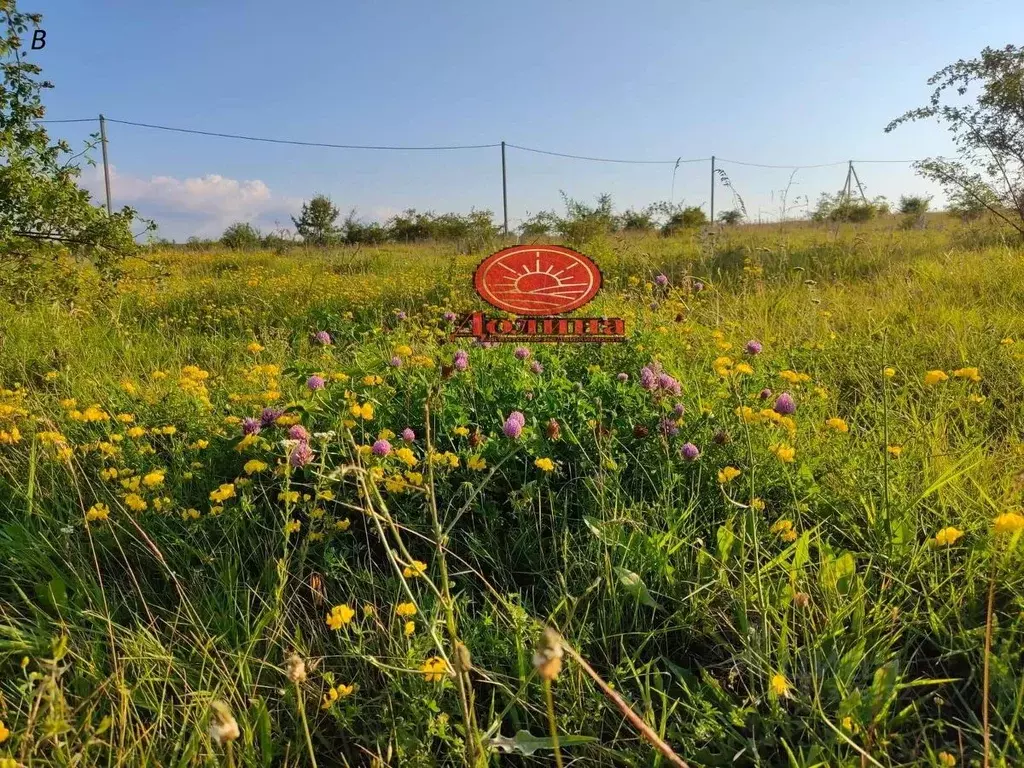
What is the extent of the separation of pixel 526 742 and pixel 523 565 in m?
0.50

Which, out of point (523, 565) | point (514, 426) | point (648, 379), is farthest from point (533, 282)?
point (523, 565)

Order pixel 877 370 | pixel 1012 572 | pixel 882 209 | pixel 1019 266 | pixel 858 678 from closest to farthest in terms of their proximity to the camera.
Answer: pixel 858 678 < pixel 1012 572 < pixel 877 370 < pixel 1019 266 < pixel 882 209

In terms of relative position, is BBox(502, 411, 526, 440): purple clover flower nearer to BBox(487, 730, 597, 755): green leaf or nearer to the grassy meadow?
the grassy meadow

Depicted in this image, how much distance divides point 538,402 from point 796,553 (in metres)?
0.85

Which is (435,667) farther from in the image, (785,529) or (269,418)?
(269,418)

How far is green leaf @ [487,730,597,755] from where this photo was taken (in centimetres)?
106

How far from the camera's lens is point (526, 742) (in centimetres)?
109

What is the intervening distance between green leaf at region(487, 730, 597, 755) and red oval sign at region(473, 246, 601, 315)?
249 centimetres

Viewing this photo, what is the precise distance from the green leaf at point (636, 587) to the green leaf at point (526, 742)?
0.33m

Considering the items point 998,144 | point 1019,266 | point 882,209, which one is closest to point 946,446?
point 1019,266

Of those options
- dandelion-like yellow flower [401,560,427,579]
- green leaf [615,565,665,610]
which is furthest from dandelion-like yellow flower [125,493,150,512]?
green leaf [615,565,665,610]

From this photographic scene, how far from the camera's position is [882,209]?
14.0m

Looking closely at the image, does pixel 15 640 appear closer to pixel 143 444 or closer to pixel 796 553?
pixel 143 444

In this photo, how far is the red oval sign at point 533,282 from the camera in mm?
3430
